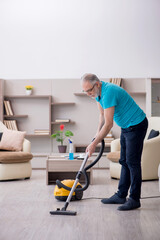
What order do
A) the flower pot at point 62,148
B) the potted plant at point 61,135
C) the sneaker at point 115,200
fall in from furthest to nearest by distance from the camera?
1. the flower pot at point 62,148
2. the potted plant at point 61,135
3. the sneaker at point 115,200

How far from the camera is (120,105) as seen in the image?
3291mm

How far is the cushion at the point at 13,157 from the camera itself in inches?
200

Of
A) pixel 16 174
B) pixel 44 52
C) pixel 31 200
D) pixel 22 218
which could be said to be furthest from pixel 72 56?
pixel 22 218

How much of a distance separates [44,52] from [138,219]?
4761mm

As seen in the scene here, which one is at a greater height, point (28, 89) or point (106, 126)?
point (28, 89)

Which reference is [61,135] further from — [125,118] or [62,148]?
[125,118]

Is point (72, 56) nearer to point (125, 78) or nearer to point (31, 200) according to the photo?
point (125, 78)

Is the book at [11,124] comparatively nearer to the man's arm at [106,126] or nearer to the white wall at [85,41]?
the white wall at [85,41]

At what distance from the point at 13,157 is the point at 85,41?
9.95 feet

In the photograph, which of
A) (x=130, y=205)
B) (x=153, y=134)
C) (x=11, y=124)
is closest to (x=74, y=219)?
(x=130, y=205)

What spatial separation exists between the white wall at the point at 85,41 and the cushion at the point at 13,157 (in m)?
2.32

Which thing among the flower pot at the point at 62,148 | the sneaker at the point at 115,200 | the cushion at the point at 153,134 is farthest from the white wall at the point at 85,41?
the sneaker at the point at 115,200

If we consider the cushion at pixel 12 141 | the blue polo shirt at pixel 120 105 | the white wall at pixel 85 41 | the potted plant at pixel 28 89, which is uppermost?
the white wall at pixel 85 41

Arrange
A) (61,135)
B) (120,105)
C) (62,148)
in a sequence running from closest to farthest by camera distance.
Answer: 1. (120,105)
2. (62,148)
3. (61,135)
